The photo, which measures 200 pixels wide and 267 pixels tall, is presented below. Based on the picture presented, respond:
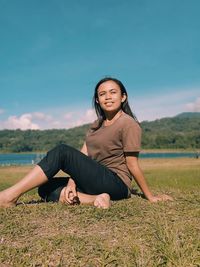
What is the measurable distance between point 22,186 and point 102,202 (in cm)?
110

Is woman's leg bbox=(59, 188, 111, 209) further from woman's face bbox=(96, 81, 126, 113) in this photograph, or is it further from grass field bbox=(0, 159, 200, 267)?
woman's face bbox=(96, 81, 126, 113)

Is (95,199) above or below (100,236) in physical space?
above

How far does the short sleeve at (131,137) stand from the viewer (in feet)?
17.2

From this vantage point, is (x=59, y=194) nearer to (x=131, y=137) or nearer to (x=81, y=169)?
(x=81, y=169)

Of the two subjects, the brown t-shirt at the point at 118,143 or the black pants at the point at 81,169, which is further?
the brown t-shirt at the point at 118,143

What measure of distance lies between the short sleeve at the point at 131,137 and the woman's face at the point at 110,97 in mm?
489

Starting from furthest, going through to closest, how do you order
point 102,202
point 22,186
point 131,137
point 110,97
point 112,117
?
point 112,117 < point 110,97 < point 131,137 < point 22,186 < point 102,202

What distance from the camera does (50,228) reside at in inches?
150

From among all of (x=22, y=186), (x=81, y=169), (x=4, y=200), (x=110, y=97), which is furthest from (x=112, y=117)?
(x=4, y=200)

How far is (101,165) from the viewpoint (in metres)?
5.11

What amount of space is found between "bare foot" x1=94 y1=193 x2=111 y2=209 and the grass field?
11cm

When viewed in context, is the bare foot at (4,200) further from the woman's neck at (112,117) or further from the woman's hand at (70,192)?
the woman's neck at (112,117)

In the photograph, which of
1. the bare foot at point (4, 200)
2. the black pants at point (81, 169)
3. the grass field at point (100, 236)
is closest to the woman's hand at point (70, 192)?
the black pants at point (81, 169)

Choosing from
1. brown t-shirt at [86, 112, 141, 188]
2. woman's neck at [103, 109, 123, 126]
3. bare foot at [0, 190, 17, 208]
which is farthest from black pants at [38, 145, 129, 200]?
woman's neck at [103, 109, 123, 126]
